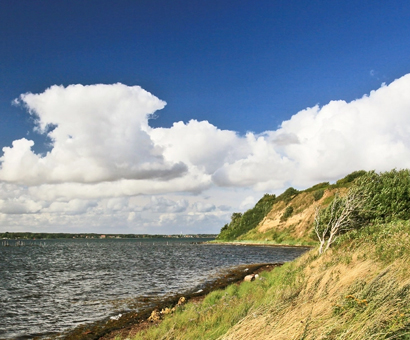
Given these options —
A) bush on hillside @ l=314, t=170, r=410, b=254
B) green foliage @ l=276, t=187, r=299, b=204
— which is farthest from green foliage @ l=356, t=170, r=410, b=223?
green foliage @ l=276, t=187, r=299, b=204

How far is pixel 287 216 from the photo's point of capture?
114375mm

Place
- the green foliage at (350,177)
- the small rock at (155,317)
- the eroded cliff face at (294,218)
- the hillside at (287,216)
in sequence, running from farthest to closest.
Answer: the green foliage at (350,177) → the hillside at (287,216) → the eroded cliff face at (294,218) → the small rock at (155,317)

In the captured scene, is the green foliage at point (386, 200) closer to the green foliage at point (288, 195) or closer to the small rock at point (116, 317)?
the small rock at point (116, 317)

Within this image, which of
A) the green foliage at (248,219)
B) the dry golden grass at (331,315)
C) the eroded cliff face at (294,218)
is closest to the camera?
the dry golden grass at (331,315)

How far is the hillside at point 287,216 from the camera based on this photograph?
329 ft

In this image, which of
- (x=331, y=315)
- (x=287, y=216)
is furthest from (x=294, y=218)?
(x=331, y=315)

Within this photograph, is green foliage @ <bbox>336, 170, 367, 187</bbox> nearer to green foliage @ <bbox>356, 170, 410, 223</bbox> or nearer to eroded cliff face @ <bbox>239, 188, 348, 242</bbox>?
eroded cliff face @ <bbox>239, 188, 348, 242</bbox>

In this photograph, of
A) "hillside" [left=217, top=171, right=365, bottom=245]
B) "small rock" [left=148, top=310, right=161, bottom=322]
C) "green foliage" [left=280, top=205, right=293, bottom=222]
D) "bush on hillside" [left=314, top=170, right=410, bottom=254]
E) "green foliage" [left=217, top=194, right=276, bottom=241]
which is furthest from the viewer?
"green foliage" [left=217, top=194, right=276, bottom=241]

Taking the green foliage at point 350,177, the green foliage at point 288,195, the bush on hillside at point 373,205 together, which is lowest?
the bush on hillside at point 373,205

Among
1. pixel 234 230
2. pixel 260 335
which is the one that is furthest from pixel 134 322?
pixel 234 230

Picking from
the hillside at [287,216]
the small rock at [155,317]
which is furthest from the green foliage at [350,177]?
the small rock at [155,317]

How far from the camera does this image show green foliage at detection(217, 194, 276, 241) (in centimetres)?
13930

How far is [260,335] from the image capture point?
686cm

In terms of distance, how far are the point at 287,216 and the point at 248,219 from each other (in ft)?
116
